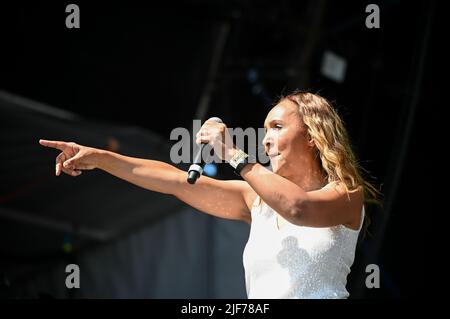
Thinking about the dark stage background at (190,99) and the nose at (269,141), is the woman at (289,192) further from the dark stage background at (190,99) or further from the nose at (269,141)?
the dark stage background at (190,99)

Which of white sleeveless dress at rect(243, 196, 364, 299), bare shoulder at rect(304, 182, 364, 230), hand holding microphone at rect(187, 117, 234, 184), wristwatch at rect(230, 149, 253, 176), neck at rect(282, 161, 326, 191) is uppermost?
hand holding microphone at rect(187, 117, 234, 184)

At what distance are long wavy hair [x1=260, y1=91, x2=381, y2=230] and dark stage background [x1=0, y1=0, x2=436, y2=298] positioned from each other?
1.85 meters

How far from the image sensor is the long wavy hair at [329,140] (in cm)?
218

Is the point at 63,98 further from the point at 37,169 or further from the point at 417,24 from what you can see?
the point at 417,24

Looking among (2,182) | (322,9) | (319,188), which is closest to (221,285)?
(2,182)

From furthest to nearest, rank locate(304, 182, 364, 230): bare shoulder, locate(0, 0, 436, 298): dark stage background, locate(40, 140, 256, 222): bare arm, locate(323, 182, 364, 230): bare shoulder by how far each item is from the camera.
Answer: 1. locate(0, 0, 436, 298): dark stage background
2. locate(40, 140, 256, 222): bare arm
3. locate(323, 182, 364, 230): bare shoulder
4. locate(304, 182, 364, 230): bare shoulder

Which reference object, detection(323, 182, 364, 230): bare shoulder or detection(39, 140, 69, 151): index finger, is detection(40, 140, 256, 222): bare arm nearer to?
detection(39, 140, 69, 151): index finger

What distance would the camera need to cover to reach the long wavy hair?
218 cm

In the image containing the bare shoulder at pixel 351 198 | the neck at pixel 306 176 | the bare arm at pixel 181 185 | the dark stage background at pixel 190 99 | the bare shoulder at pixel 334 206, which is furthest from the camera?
the dark stage background at pixel 190 99

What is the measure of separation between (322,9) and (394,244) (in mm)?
1675

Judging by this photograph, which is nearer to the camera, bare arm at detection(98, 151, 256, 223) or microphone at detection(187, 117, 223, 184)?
microphone at detection(187, 117, 223, 184)

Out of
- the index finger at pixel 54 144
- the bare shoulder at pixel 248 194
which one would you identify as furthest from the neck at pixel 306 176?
the index finger at pixel 54 144

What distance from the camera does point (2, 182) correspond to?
459 cm

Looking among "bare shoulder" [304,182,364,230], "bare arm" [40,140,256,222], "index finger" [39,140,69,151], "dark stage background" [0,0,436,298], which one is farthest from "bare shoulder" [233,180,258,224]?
"dark stage background" [0,0,436,298]
